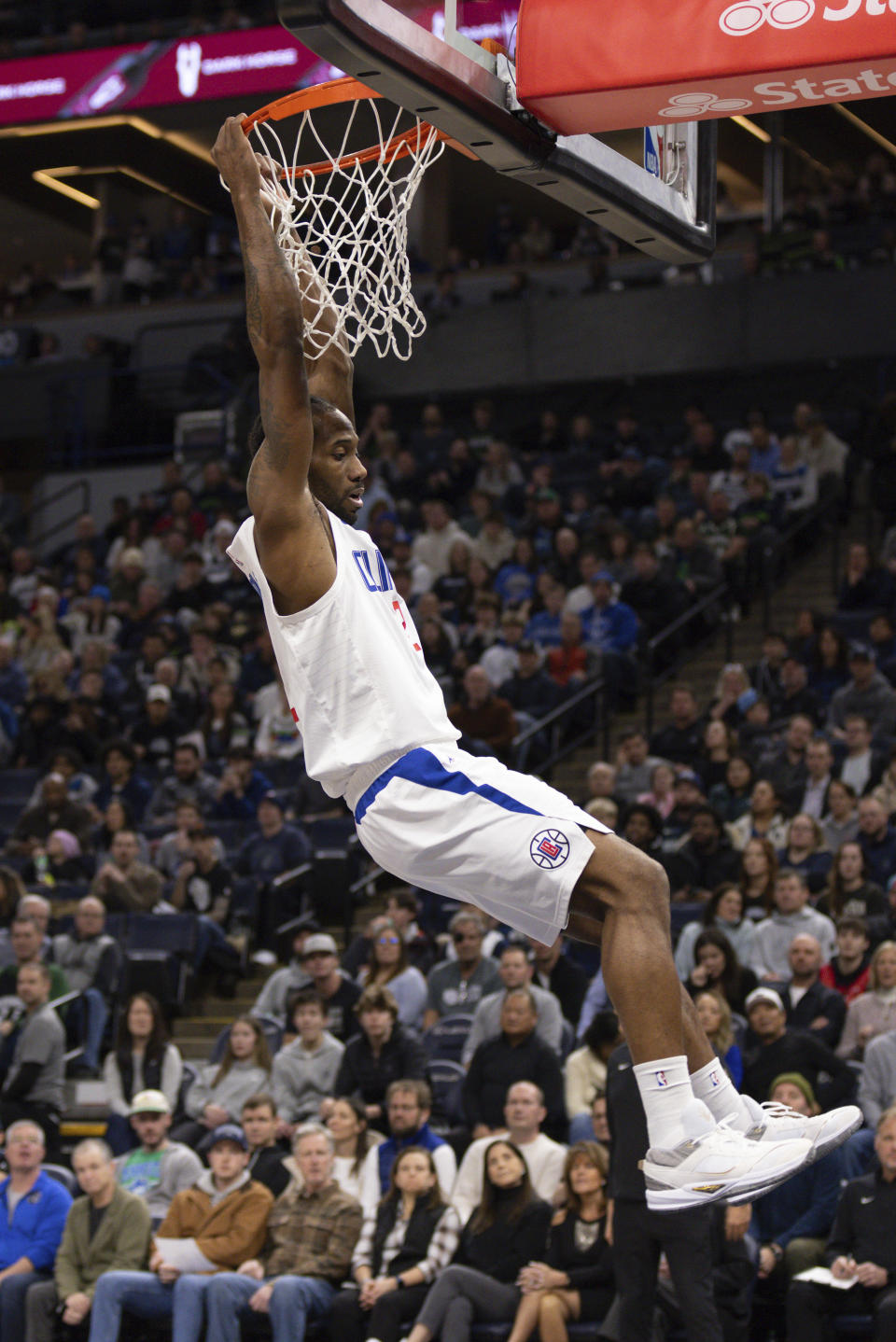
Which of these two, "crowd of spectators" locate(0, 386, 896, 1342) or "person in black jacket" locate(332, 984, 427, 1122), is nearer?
"crowd of spectators" locate(0, 386, 896, 1342)

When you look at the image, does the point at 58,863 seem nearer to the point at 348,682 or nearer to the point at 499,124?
the point at 348,682

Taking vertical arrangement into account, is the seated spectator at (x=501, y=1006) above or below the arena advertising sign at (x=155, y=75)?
below

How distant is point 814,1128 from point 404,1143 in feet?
17.1

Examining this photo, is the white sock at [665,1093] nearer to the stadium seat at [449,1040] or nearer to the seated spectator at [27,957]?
the stadium seat at [449,1040]

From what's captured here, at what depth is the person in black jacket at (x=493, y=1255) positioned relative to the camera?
8.99m

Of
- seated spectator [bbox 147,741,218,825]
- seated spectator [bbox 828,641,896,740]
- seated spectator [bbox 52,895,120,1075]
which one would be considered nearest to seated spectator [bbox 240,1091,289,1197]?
seated spectator [bbox 52,895,120,1075]

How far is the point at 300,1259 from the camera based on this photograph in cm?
952

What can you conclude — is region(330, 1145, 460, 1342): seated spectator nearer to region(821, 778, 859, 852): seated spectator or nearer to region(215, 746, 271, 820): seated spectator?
region(821, 778, 859, 852): seated spectator

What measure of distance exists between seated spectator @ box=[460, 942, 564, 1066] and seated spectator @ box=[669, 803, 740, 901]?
164cm

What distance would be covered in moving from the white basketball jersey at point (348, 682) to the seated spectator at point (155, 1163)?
5975 mm

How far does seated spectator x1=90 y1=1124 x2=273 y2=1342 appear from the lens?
959cm

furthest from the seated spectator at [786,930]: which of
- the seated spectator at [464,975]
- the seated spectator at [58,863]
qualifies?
the seated spectator at [58,863]

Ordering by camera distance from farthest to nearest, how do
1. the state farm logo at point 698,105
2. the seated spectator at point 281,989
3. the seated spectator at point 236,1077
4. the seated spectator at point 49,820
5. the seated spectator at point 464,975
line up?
the seated spectator at point 49,820 < the seated spectator at point 281,989 < the seated spectator at point 464,975 < the seated spectator at point 236,1077 < the state farm logo at point 698,105

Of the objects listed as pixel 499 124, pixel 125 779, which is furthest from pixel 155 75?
pixel 499 124
